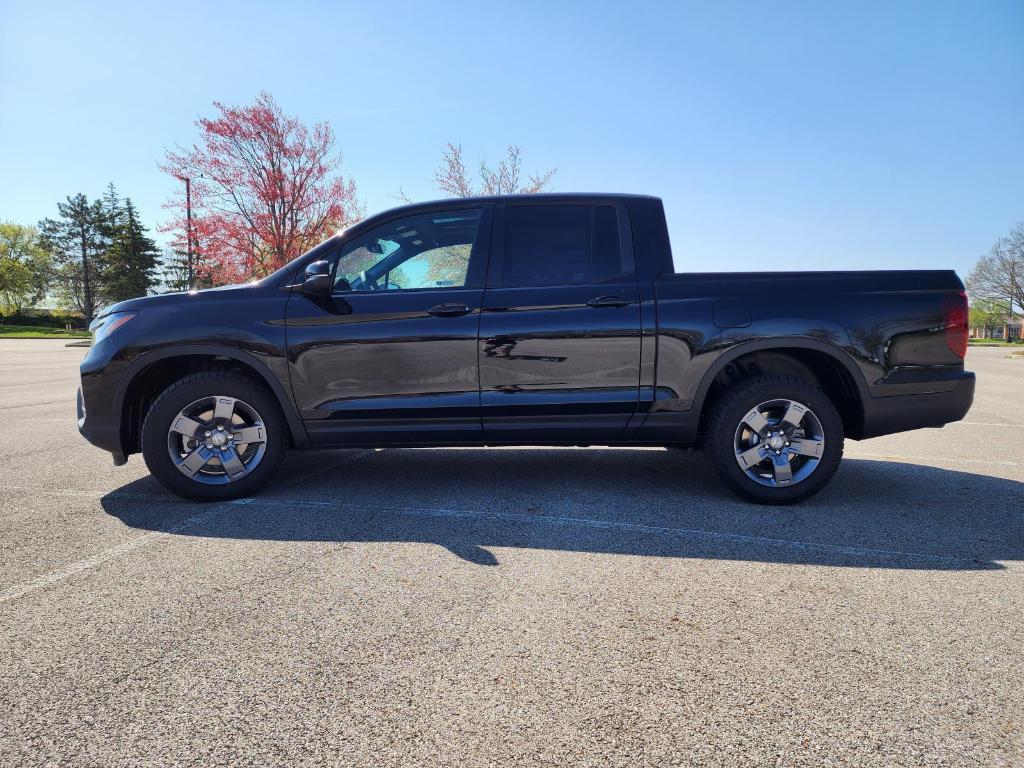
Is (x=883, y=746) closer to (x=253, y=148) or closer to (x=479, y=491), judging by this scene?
(x=479, y=491)

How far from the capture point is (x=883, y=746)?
1633 mm

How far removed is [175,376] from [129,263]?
6435 cm

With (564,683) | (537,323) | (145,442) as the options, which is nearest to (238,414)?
(145,442)

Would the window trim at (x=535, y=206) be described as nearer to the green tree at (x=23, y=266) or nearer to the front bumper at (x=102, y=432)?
the front bumper at (x=102, y=432)

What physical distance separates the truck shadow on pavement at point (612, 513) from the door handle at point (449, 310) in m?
1.18

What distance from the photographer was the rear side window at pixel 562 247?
4.11 m

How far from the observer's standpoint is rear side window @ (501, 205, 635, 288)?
4.11 meters

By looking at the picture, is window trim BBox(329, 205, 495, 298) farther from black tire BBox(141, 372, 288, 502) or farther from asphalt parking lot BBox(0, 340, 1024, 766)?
asphalt parking lot BBox(0, 340, 1024, 766)

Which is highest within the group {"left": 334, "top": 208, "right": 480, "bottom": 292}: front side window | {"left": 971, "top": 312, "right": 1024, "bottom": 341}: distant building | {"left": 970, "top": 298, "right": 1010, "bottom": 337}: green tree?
{"left": 970, "top": 298, "right": 1010, "bottom": 337}: green tree

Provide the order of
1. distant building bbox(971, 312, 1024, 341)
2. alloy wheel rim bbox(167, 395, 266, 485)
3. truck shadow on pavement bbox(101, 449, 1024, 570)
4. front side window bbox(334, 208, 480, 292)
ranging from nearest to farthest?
truck shadow on pavement bbox(101, 449, 1024, 570)
alloy wheel rim bbox(167, 395, 266, 485)
front side window bbox(334, 208, 480, 292)
distant building bbox(971, 312, 1024, 341)

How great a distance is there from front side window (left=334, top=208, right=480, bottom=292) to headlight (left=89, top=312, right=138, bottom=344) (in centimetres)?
134

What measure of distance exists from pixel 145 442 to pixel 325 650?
253cm

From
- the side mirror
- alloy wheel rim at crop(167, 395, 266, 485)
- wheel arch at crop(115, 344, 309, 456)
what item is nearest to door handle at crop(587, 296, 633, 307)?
the side mirror

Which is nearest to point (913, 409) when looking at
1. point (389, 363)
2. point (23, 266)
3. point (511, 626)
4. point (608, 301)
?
point (608, 301)
